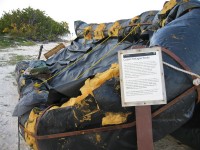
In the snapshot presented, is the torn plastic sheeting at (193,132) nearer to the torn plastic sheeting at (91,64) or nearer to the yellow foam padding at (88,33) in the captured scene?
the torn plastic sheeting at (91,64)

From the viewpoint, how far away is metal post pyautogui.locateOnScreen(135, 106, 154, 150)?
73.6 inches

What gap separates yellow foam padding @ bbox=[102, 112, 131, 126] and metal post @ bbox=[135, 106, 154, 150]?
10cm

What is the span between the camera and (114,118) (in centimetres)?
200

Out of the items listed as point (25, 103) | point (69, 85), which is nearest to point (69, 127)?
point (69, 85)

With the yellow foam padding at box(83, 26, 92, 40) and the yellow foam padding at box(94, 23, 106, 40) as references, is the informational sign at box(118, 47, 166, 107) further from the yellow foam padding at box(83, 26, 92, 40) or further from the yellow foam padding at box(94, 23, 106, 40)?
the yellow foam padding at box(83, 26, 92, 40)

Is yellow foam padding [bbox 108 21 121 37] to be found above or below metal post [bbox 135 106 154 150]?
above

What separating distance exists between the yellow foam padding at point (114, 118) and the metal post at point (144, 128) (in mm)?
104

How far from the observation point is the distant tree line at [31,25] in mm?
18048

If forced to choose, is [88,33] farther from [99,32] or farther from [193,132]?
[193,132]

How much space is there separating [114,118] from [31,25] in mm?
19127

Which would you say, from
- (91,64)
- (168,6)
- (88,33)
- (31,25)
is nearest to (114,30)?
(91,64)

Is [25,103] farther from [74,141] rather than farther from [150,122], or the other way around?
[150,122]

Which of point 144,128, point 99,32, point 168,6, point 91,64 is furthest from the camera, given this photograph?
point 99,32

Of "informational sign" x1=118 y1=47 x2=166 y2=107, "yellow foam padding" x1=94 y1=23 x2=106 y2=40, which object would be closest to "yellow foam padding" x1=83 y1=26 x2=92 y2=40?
"yellow foam padding" x1=94 y1=23 x2=106 y2=40
